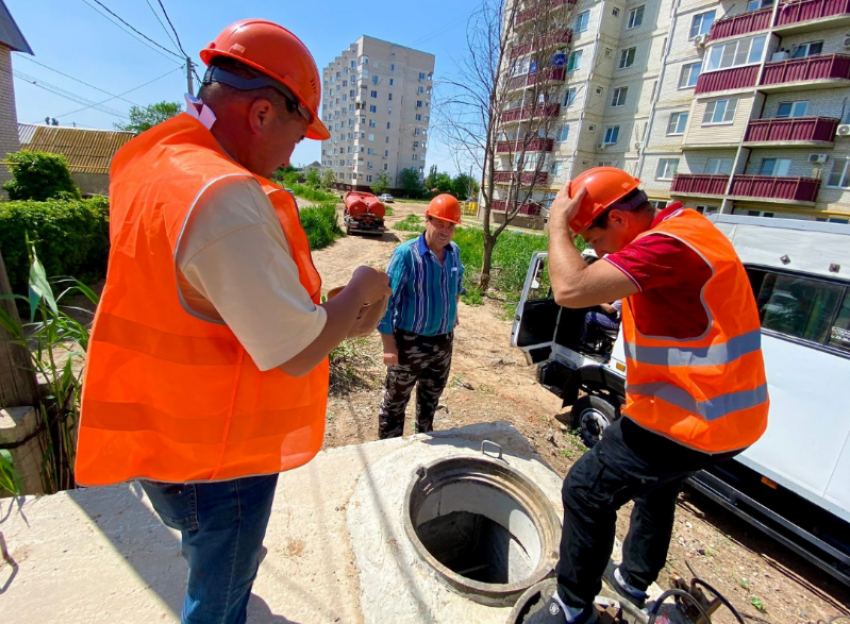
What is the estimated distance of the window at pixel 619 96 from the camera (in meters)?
24.6

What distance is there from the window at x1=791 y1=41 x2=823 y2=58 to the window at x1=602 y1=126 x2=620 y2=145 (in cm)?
832

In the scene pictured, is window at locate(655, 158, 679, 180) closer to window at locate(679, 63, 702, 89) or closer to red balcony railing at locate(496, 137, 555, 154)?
window at locate(679, 63, 702, 89)

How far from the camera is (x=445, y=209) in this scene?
325cm

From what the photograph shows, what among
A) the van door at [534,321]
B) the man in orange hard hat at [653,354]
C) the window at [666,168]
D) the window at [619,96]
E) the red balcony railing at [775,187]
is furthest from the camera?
the window at [619,96]

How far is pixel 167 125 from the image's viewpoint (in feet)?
3.50

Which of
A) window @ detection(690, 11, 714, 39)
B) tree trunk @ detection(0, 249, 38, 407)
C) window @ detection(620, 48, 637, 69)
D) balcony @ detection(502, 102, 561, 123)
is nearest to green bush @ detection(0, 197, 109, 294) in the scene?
tree trunk @ detection(0, 249, 38, 407)

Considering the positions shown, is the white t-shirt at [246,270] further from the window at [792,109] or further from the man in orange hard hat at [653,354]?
the window at [792,109]

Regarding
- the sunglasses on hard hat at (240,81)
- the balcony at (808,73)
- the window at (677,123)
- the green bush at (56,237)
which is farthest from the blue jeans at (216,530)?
the window at (677,123)

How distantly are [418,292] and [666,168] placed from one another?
24643 millimetres

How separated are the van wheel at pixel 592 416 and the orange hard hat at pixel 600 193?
3261mm

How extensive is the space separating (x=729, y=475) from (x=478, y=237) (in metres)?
14.2

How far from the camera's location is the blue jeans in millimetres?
1154

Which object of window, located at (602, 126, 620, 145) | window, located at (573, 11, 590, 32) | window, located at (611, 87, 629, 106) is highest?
window, located at (573, 11, 590, 32)

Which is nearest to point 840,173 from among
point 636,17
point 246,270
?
point 636,17
